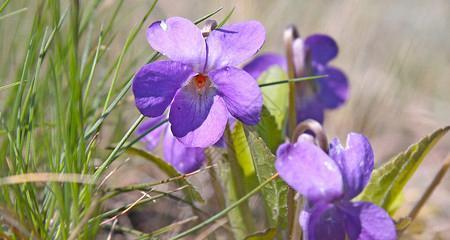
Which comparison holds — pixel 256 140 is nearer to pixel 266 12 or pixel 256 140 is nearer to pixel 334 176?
pixel 334 176

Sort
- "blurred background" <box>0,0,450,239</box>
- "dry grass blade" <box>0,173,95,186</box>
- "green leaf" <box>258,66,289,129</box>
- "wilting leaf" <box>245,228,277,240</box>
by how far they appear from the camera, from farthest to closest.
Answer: "blurred background" <box>0,0,450,239</box>
"green leaf" <box>258,66,289,129</box>
"wilting leaf" <box>245,228,277,240</box>
"dry grass blade" <box>0,173,95,186</box>

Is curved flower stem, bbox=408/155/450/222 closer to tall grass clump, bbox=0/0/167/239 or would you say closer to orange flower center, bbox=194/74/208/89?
orange flower center, bbox=194/74/208/89

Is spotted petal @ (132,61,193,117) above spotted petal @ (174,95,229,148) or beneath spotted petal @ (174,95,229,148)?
above

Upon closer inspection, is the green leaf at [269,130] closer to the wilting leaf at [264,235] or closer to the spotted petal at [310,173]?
the wilting leaf at [264,235]

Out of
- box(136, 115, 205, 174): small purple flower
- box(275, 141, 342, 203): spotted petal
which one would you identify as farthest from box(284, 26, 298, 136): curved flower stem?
box(275, 141, 342, 203): spotted petal

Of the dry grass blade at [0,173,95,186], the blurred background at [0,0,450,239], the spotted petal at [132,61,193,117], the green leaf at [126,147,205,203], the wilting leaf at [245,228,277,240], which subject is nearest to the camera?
the dry grass blade at [0,173,95,186]

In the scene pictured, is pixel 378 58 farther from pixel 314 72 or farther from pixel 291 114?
pixel 291 114

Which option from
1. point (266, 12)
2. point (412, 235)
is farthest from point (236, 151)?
point (266, 12)

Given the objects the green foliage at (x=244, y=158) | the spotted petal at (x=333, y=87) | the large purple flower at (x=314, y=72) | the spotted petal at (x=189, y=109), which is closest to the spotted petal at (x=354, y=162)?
the spotted petal at (x=189, y=109)

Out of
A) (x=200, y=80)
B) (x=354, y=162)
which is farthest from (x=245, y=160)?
(x=354, y=162)
